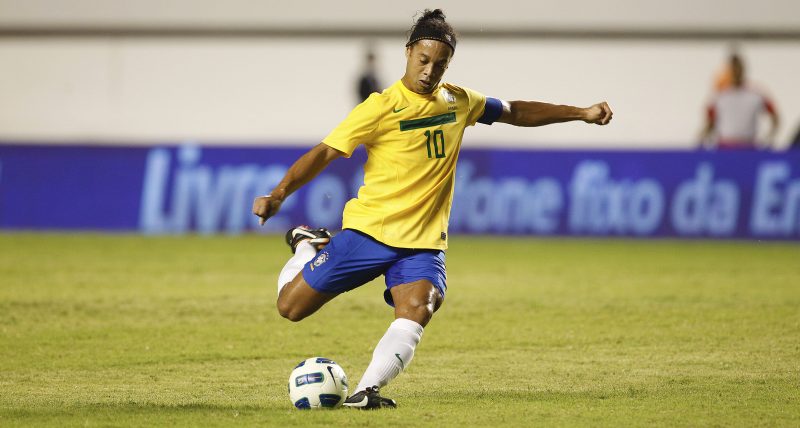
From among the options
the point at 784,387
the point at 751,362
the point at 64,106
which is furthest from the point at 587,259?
the point at 64,106

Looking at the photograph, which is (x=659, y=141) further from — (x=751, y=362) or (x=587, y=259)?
(x=751, y=362)

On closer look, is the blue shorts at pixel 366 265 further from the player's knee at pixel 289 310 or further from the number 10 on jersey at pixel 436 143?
the number 10 on jersey at pixel 436 143

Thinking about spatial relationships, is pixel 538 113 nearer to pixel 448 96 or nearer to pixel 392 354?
pixel 448 96

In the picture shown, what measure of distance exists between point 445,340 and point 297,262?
247 centimetres

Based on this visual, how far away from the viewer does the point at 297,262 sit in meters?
7.57

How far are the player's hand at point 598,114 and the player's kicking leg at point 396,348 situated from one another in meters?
1.40

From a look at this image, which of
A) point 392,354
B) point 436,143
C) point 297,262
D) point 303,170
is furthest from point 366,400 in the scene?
point 436,143

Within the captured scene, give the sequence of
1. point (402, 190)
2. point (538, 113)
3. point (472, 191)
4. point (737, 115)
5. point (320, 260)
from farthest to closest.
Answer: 1. point (737, 115)
2. point (472, 191)
3. point (538, 113)
4. point (320, 260)
5. point (402, 190)

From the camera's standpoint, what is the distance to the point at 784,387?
766cm

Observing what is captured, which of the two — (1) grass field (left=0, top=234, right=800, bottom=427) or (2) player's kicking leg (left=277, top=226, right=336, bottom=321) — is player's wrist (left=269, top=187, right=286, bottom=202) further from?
(1) grass field (left=0, top=234, right=800, bottom=427)

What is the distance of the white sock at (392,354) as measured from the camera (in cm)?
683

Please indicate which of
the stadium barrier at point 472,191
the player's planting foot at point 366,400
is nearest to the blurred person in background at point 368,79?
the stadium barrier at point 472,191

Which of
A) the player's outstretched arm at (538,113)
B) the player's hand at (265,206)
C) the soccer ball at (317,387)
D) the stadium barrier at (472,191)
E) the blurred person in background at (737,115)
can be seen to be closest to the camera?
the player's hand at (265,206)

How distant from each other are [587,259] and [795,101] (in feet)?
38.7
